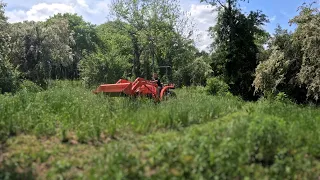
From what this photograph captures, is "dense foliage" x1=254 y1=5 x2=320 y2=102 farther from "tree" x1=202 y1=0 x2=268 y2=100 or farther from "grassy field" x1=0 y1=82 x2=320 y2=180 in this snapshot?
"grassy field" x1=0 y1=82 x2=320 y2=180

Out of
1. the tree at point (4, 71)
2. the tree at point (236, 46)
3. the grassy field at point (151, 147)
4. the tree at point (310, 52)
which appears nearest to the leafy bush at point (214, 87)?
the tree at point (236, 46)

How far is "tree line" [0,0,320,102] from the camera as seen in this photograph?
17547 millimetres

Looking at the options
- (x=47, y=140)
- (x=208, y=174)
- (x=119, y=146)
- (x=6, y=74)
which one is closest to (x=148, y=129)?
(x=119, y=146)

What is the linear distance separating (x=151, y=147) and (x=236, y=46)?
62.9ft

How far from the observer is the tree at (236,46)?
23.1 metres

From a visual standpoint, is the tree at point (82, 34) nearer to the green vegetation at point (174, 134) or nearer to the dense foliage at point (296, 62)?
the dense foliage at point (296, 62)

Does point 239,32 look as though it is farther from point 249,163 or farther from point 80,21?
point 80,21

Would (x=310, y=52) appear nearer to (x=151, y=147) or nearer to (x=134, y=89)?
(x=134, y=89)

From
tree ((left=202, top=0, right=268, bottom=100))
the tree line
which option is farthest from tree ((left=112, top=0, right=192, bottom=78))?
tree ((left=202, top=0, right=268, bottom=100))

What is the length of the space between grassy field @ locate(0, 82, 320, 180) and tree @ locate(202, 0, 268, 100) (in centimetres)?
1530

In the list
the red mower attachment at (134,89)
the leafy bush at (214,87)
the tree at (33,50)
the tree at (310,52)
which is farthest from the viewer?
the tree at (33,50)

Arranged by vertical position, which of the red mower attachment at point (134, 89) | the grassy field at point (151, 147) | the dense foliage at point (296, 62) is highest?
the dense foliage at point (296, 62)

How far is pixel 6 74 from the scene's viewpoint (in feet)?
73.2

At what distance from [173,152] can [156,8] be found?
106 feet
